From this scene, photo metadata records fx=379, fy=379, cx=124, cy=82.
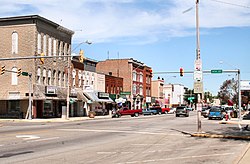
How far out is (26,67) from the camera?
164ft

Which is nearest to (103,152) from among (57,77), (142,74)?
(57,77)

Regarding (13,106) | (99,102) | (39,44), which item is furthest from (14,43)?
(99,102)

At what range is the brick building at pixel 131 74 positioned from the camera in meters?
87.6

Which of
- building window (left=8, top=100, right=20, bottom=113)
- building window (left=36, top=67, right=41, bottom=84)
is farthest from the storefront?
building window (left=8, top=100, right=20, bottom=113)

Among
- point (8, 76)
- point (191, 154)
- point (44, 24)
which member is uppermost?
point (44, 24)

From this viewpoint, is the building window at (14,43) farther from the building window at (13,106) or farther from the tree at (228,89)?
the tree at (228,89)

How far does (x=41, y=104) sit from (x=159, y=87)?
7302cm

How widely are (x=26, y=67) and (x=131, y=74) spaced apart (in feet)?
130

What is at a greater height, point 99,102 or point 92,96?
point 92,96

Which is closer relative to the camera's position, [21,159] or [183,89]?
[21,159]

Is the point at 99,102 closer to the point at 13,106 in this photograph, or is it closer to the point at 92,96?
the point at 92,96

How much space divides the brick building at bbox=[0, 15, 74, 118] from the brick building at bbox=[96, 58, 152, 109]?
1240 inches

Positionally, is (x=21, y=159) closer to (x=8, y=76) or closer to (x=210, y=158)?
(x=210, y=158)

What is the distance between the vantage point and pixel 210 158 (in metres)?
13.2
